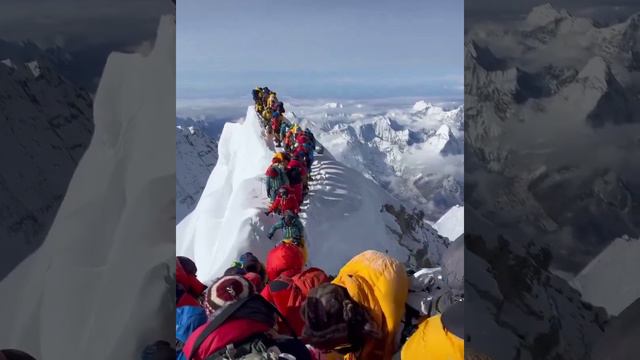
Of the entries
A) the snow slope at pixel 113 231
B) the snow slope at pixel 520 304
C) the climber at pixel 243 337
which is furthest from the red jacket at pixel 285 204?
the snow slope at pixel 520 304

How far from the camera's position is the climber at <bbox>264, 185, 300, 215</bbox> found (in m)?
3.83

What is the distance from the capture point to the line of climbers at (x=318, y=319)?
1.51 m

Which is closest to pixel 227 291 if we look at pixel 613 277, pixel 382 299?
pixel 382 299

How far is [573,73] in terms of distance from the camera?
1.16m

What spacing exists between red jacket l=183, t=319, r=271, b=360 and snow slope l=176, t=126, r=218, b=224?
3249mm

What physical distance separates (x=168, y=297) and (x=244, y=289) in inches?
18.1

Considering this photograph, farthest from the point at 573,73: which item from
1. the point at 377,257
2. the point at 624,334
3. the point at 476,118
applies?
the point at 377,257

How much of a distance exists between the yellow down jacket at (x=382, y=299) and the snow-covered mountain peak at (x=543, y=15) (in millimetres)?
881

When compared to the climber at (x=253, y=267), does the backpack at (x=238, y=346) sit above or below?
above

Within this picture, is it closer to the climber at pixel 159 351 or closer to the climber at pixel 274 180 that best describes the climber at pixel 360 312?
the climber at pixel 159 351

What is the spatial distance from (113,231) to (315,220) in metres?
2.84

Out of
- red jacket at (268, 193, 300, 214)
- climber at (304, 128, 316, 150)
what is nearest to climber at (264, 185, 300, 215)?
red jacket at (268, 193, 300, 214)

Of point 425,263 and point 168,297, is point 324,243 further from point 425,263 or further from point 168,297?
point 168,297

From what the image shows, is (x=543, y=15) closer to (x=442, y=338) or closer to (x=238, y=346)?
(x=442, y=338)
